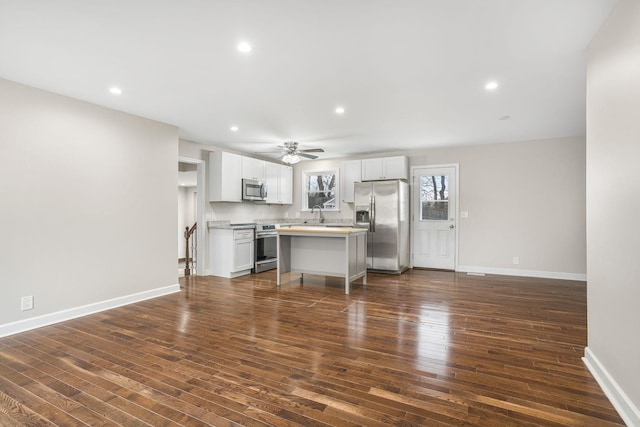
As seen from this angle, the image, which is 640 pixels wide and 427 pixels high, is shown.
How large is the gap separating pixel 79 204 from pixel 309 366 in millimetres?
3328

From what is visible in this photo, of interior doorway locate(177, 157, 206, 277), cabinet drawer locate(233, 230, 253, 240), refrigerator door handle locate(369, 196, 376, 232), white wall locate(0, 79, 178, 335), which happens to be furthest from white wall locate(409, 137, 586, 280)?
white wall locate(0, 79, 178, 335)

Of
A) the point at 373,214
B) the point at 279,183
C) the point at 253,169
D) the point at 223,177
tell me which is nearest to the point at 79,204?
the point at 223,177

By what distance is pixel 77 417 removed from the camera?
189 cm

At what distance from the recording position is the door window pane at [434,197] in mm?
6652

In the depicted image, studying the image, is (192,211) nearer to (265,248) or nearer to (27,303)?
(265,248)

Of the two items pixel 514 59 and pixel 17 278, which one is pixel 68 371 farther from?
pixel 514 59

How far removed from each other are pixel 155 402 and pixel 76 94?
346 cm

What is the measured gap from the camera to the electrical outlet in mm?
3320

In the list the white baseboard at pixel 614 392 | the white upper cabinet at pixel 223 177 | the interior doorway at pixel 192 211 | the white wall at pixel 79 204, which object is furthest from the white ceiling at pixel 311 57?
the white baseboard at pixel 614 392

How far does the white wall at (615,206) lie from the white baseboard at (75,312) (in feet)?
16.3

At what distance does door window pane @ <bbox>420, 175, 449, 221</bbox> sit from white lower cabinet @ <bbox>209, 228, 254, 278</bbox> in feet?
12.1

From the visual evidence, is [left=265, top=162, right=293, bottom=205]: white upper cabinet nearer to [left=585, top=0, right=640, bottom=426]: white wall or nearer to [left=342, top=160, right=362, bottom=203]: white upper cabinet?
[left=342, top=160, right=362, bottom=203]: white upper cabinet

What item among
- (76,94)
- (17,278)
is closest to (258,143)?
(76,94)

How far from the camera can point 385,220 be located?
6375 millimetres
